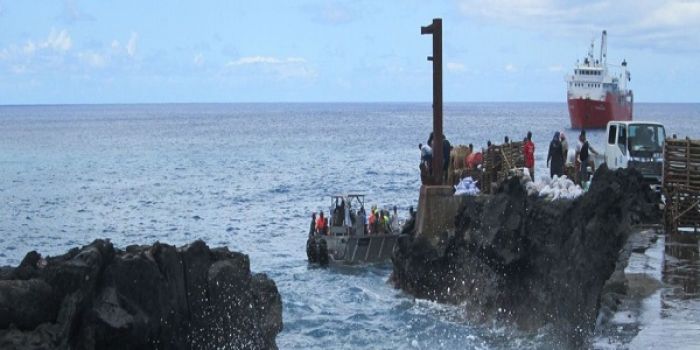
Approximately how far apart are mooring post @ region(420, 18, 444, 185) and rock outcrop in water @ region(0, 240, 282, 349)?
9.36m

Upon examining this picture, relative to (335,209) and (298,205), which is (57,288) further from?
(298,205)

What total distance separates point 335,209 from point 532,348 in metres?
15.5

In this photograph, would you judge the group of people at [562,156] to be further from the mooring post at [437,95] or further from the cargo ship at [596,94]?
the cargo ship at [596,94]

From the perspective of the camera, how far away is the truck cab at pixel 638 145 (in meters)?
32.4

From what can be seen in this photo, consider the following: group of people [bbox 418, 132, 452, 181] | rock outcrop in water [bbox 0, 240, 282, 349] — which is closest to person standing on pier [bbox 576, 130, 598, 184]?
group of people [bbox 418, 132, 452, 181]

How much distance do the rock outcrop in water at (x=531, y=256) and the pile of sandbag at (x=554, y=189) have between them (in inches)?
11.7

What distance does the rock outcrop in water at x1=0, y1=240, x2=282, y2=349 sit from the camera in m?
14.7

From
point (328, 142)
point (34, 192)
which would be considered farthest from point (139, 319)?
point (328, 142)

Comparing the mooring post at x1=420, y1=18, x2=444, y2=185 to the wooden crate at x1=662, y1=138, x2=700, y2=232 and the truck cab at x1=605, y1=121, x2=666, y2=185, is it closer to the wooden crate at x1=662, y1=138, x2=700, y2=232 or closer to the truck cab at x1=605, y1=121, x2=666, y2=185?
the wooden crate at x1=662, y1=138, x2=700, y2=232

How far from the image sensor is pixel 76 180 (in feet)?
245

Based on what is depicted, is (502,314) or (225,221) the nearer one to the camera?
(502,314)

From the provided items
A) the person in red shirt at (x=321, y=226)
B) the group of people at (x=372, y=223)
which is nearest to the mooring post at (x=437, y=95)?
the group of people at (x=372, y=223)

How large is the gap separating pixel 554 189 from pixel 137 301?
1153 centimetres

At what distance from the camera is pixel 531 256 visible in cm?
2370
